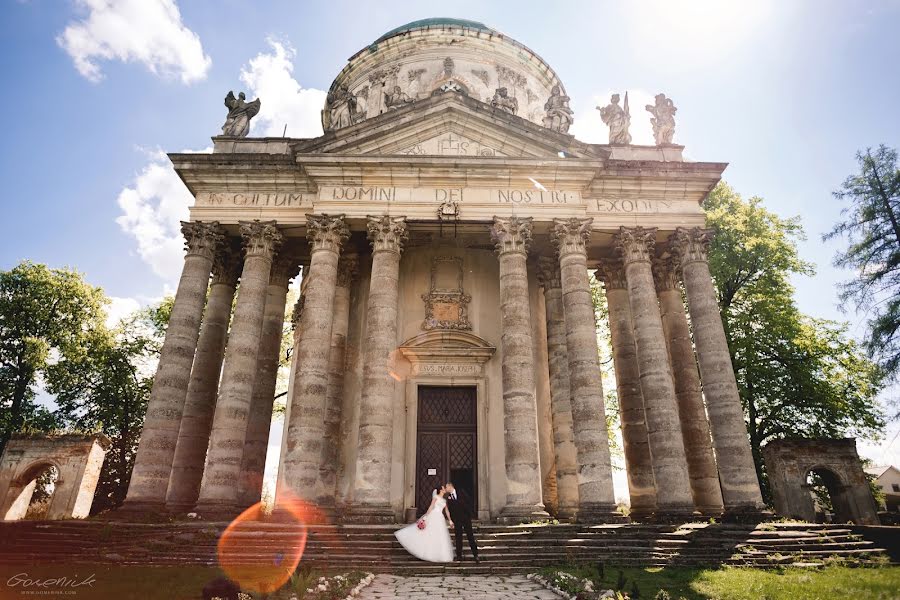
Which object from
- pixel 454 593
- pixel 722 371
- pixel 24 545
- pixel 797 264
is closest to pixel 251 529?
pixel 24 545

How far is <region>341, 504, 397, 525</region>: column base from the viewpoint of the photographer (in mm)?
13430

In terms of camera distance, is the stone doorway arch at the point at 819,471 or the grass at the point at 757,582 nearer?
the grass at the point at 757,582

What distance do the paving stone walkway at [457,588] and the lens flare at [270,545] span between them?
1.58m

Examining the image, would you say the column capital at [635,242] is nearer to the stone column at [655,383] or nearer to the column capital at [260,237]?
the stone column at [655,383]

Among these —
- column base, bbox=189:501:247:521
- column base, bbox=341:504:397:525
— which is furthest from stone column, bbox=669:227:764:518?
column base, bbox=189:501:247:521

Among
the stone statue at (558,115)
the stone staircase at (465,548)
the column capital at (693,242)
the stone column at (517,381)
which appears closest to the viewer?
the stone staircase at (465,548)

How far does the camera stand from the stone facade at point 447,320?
15.3 meters

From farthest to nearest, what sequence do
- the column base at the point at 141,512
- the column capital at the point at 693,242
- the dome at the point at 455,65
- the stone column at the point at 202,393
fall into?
the dome at the point at 455,65, the column capital at the point at 693,242, the stone column at the point at 202,393, the column base at the point at 141,512

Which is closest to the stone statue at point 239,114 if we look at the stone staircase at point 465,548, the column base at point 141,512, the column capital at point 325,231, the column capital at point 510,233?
the column capital at point 325,231

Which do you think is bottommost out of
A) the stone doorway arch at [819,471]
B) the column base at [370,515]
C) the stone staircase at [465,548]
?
the stone staircase at [465,548]

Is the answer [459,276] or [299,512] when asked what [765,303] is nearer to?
[459,276]

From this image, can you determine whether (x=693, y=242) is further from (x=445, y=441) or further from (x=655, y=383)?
(x=445, y=441)

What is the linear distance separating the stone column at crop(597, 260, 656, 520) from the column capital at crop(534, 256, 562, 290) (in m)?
1.76

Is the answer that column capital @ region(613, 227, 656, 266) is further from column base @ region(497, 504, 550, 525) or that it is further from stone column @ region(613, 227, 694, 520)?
column base @ region(497, 504, 550, 525)
